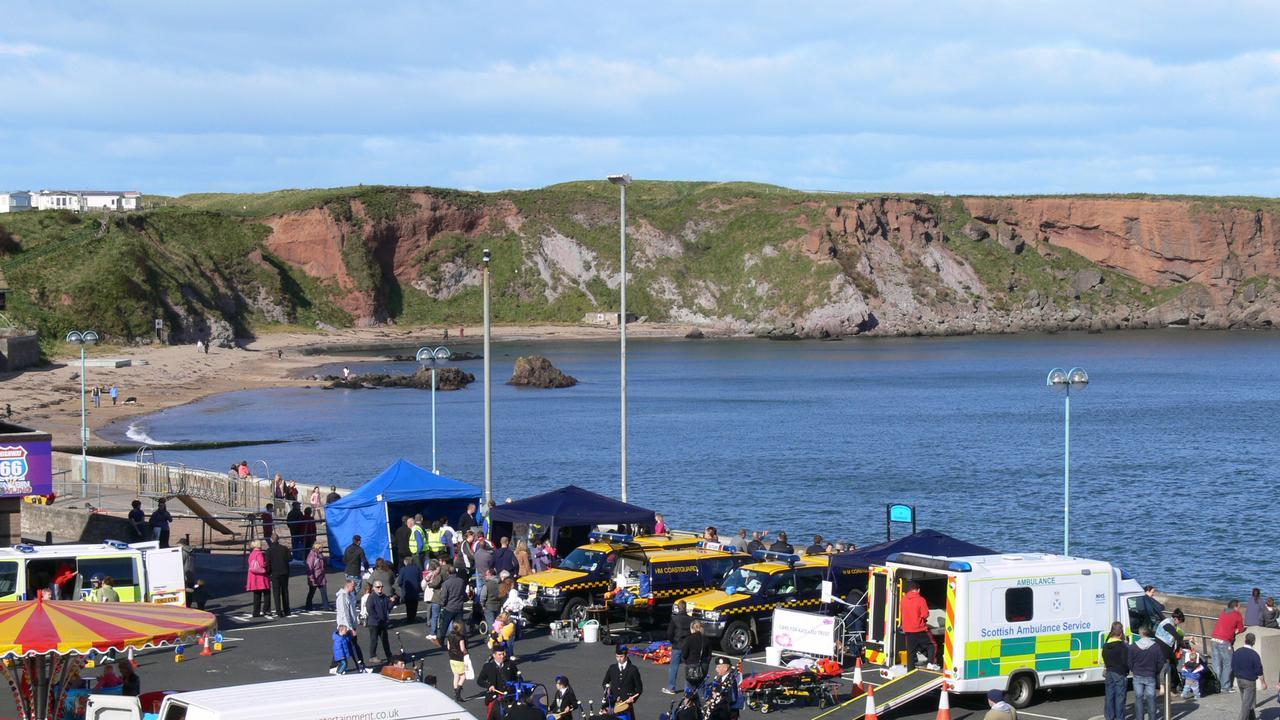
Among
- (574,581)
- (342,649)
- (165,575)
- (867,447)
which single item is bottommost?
(867,447)

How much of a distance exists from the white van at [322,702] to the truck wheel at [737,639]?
9875mm

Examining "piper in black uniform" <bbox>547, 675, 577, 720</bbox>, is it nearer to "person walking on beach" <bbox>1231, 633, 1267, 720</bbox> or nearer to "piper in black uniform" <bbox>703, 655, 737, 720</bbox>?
"piper in black uniform" <bbox>703, 655, 737, 720</bbox>

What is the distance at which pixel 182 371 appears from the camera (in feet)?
341

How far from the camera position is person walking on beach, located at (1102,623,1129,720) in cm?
1619

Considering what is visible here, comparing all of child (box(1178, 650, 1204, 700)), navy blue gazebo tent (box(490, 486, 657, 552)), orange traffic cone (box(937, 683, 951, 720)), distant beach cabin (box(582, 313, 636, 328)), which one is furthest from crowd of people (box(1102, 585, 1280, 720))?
distant beach cabin (box(582, 313, 636, 328))

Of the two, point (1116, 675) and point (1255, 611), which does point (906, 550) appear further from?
point (1255, 611)

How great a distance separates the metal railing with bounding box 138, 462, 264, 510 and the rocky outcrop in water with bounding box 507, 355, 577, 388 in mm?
76731

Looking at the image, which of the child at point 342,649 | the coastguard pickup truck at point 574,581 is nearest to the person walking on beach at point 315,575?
the coastguard pickup truck at point 574,581

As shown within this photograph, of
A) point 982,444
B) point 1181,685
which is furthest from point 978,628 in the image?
point 982,444

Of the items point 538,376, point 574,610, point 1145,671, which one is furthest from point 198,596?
point 538,376

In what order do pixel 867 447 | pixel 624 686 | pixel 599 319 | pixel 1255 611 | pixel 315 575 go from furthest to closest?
1. pixel 599 319
2. pixel 867 447
3. pixel 315 575
4. pixel 1255 611
5. pixel 624 686

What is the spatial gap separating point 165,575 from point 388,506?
236 inches

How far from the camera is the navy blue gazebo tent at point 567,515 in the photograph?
25.7 m

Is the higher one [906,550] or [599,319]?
[906,550]
